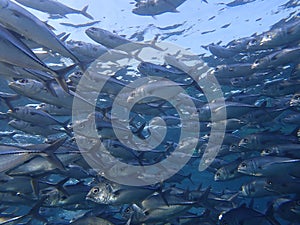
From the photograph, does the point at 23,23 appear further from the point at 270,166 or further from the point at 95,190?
the point at 270,166

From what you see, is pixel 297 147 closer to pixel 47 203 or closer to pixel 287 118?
pixel 287 118

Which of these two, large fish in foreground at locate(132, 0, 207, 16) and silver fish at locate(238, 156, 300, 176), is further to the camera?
large fish in foreground at locate(132, 0, 207, 16)

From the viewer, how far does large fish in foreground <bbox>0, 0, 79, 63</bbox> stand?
3.98 meters

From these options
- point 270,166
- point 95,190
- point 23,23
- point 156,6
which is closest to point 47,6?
point 156,6

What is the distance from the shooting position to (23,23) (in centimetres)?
407

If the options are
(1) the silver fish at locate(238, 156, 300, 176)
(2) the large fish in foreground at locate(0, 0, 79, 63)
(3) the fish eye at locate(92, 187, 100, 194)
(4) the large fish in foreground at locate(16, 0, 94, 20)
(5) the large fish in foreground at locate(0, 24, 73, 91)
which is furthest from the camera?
(4) the large fish in foreground at locate(16, 0, 94, 20)

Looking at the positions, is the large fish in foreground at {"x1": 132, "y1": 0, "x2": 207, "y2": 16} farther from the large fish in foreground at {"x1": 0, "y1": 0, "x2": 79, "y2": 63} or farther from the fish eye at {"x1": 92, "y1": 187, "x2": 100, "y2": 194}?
the fish eye at {"x1": 92, "y1": 187, "x2": 100, "y2": 194}

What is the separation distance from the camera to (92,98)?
770 cm

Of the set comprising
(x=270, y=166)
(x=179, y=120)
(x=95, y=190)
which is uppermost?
(x=270, y=166)

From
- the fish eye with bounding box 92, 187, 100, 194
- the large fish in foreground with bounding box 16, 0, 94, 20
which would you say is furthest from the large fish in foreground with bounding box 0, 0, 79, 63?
the large fish in foreground with bounding box 16, 0, 94, 20

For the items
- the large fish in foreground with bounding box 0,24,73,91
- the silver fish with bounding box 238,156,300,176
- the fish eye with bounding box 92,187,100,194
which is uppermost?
the large fish in foreground with bounding box 0,24,73,91

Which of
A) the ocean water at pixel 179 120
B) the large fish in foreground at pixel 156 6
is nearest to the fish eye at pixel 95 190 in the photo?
the ocean water at pixel 179 120

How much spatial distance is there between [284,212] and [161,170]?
3.11 m

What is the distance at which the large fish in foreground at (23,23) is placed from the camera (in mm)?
3977
